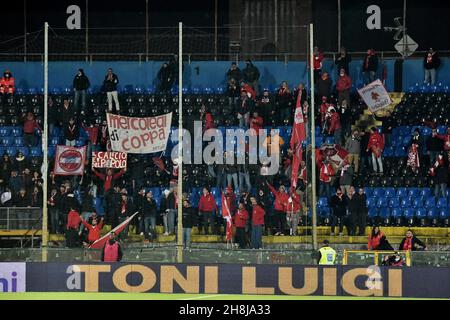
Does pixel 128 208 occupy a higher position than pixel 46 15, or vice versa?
pixel 46 15

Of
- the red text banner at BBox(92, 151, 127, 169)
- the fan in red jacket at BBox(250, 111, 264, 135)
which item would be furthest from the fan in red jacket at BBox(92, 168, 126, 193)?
the fan in red jacket at BBox(250, 111, 264, 135)

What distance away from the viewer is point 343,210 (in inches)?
1087

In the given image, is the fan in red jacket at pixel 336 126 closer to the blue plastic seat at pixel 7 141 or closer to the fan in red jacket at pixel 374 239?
the fan in red jacket at pixel 374 239

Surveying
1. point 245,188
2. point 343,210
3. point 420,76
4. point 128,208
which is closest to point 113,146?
point 128,208

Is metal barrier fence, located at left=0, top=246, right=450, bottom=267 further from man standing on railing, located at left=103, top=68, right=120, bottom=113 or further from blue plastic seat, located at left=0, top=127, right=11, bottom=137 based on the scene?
blue plastic seat, located at left=0, top=127, right=11, bottom=137

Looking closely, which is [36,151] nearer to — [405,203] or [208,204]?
[208,204]

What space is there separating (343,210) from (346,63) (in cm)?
505

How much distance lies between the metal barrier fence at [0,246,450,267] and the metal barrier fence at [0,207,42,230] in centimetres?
240

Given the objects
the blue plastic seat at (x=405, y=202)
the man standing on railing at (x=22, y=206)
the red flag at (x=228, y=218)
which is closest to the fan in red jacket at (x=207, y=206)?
the red flag at (x=228, y=218)

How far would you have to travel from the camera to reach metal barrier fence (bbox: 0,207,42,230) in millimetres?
26781

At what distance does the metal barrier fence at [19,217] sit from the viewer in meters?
26.8

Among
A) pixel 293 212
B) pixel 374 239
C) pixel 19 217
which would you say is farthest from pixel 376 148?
pixel 19 217

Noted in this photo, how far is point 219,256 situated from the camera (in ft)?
79.8
